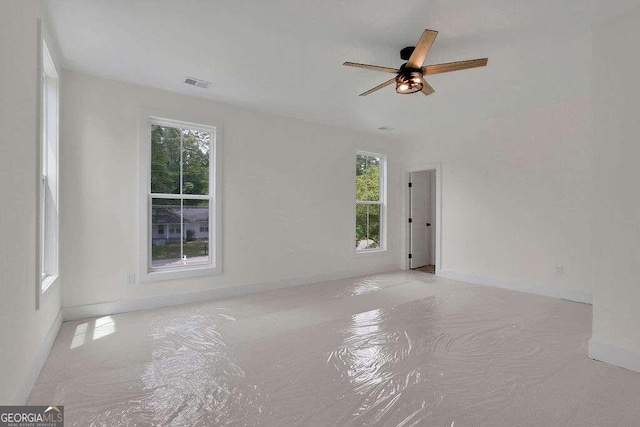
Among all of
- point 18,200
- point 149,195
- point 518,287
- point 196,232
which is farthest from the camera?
point 518,287

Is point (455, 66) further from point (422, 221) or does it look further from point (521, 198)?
point (422, 221)

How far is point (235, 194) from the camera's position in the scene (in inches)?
170

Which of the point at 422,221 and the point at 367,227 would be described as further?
the point at 422,221

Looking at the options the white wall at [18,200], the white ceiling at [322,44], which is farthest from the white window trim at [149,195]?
the white wall at [18,200]

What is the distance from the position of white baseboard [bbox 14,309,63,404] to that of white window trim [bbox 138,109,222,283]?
968mm

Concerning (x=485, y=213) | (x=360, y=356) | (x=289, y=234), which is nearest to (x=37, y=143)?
(x=360, y=356)

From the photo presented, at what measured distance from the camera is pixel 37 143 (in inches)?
80.7

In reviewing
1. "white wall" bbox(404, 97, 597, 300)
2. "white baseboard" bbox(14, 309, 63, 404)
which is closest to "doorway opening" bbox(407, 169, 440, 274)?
"white wall" bbox(404, 97, 597, 300)

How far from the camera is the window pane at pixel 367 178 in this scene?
19.3ft

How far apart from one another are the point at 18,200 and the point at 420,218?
20.4 feet

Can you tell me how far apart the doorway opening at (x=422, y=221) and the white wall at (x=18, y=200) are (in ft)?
18.6

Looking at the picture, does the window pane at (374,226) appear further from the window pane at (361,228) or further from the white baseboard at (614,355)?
the white baseboard at (614,355)

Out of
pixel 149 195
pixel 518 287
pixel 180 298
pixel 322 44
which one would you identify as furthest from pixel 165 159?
pixel 518 287

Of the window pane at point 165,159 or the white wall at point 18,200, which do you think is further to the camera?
the window pane at point 165,159
